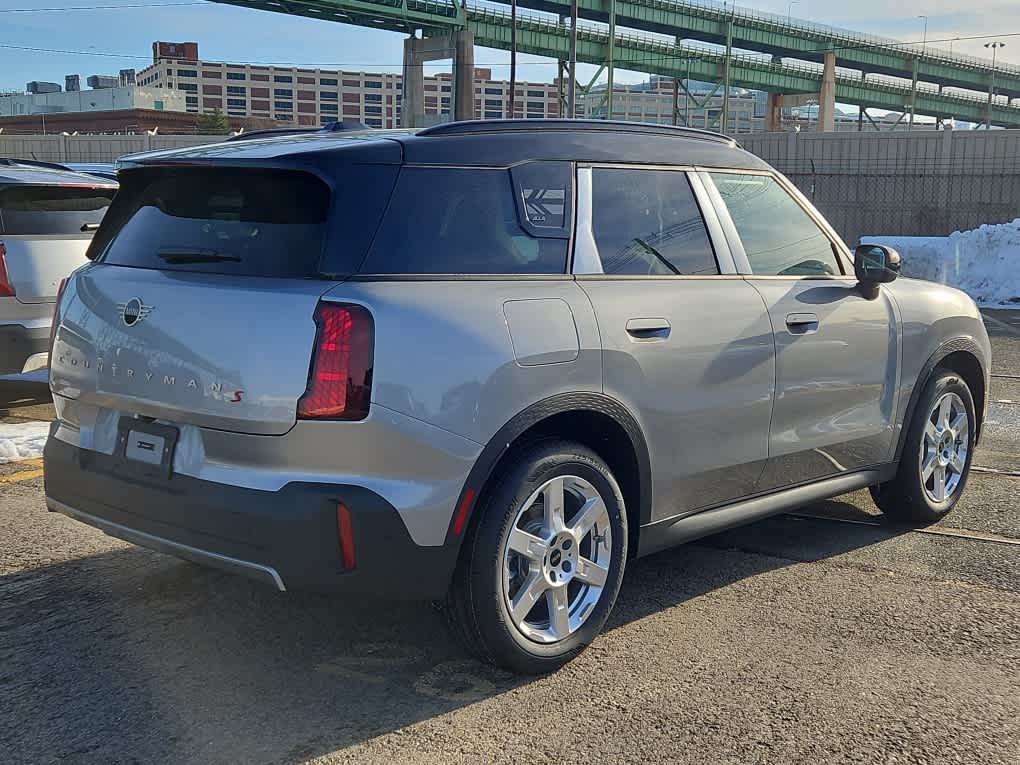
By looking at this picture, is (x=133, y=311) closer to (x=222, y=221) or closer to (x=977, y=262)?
(x=222, y=221)

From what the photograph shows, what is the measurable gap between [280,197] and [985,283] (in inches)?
633

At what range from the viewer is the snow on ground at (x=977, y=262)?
54.5 ft

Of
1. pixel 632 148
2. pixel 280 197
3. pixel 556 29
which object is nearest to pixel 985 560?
pixel 632 148

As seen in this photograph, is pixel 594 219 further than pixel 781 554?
No

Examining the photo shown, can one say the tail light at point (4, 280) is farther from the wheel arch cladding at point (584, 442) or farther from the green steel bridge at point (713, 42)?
the green steel bridge at point (713, 42)

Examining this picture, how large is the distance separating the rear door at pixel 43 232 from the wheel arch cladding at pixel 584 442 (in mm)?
4929

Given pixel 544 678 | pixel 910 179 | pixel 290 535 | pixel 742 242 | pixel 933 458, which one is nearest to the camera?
pixel 290 535

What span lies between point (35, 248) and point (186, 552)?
16.8 feet

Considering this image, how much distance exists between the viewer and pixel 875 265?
15.4 feet

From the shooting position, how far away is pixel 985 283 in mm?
17031

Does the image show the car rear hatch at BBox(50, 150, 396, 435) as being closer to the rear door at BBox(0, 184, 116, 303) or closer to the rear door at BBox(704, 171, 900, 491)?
the rear door at BBox(704, 171, 900, 491)

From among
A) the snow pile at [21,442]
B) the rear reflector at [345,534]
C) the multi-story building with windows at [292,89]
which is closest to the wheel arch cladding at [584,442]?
the rear reflector at [345,534]

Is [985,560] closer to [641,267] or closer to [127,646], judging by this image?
[641,267]

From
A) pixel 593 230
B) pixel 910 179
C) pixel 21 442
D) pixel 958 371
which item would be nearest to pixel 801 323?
pixel 593 230
